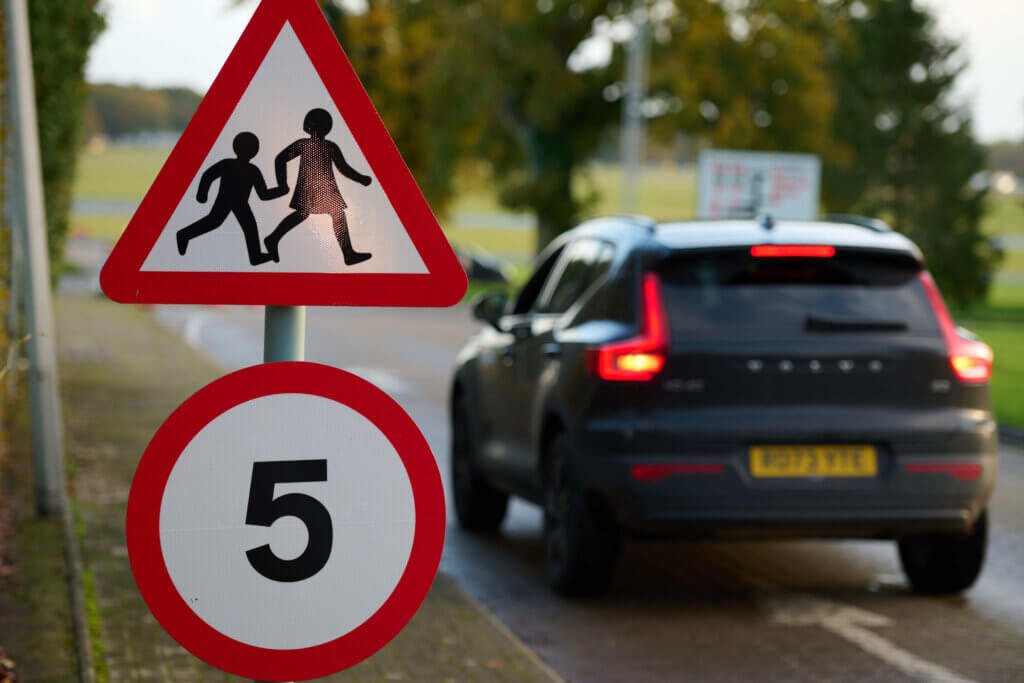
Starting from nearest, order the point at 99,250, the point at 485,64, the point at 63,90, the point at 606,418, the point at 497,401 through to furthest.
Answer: the point at 606,418 → the point at 497,401 → the point at 63,90 → the point at 485,64 → the point at 99,250

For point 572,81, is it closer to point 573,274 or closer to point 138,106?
point 138,106

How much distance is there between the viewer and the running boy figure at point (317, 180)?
3.25 meters

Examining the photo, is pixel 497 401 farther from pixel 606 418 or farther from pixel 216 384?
pixel 216 384

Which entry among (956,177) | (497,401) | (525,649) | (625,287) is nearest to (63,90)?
(497,401)

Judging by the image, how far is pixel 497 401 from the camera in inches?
339

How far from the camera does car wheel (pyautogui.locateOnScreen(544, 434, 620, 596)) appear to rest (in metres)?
7.06

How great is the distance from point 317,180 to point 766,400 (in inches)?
150

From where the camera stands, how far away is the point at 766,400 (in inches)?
266

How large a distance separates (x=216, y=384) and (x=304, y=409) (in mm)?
172

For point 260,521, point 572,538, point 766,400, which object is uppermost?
Answer: point 260,521

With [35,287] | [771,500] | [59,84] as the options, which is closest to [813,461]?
[771,500]

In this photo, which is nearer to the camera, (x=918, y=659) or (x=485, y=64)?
(x=918, y=659)

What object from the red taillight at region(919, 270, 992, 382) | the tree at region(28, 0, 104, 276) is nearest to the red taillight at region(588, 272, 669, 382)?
the red taillight at region(919, 270, 992, 382)

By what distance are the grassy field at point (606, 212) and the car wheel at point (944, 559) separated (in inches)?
150
